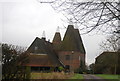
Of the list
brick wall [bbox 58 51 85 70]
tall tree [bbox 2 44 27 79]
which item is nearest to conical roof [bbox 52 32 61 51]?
brick wall [bbox 58 51 85 70]

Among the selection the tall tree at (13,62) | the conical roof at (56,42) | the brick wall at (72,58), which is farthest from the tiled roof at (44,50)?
the tall tree at (13,62)

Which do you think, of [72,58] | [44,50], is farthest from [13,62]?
[72,58]

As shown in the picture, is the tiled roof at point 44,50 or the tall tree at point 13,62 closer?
the tall tree at point 13,62

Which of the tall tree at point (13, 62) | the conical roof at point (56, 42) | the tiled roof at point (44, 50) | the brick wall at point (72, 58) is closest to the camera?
the tall tree at point (13, 62)

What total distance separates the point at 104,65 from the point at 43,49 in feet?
50.9

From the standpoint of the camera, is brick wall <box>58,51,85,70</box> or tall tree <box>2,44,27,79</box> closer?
tall tree <box>2,44,27,79</box>

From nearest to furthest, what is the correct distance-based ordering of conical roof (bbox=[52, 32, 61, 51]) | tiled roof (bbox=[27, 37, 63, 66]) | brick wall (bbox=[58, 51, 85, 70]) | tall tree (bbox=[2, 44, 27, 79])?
tall tree (bbox=[2, 44, 27, 79]), tiled roof (bbox=[27, 37, 63, 66]), brick wall (bbox=[58, 51, 85, 70]), conical roof (bbox=[52, 32, 61, 51])

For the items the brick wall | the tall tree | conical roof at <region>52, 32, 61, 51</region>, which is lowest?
the tall tree

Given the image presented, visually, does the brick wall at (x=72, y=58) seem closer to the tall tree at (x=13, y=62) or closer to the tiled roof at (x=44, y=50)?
the tiled roof at (x=44, y=50)

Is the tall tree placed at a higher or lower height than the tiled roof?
lower

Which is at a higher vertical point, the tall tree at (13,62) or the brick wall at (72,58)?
the brick wall at (72,58)

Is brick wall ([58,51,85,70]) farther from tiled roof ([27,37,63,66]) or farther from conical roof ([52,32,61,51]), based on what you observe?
tiled roof ([27,37,63,66])

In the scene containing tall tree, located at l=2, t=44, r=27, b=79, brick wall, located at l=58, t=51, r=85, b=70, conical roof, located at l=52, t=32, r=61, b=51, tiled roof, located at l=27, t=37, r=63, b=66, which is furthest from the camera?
conical roof, located at l=52, t=32, r=61, b=51

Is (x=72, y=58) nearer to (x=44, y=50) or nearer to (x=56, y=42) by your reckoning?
(x=56, y=42)
